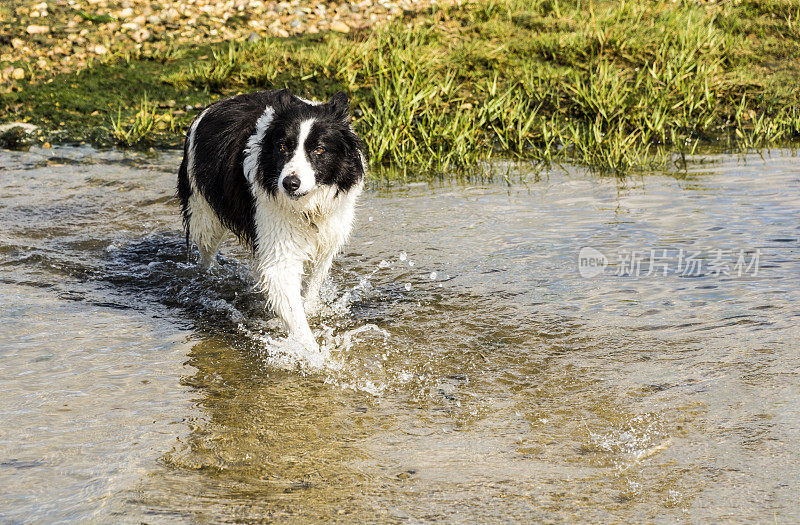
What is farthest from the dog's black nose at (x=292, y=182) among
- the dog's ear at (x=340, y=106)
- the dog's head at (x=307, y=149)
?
the dog's ear at (x=340, y=106)

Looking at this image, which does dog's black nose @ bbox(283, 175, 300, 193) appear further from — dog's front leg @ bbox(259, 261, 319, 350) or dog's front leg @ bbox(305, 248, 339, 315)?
dog's front leg @ bbox(305, 248, 339, 315)

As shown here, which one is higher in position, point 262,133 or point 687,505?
point 262,133

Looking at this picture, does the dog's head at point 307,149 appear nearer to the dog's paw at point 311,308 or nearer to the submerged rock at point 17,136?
the dog's paw at point 311,308

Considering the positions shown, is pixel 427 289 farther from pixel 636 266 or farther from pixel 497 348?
pixel 636 266

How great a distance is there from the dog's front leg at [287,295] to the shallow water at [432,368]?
0.13 meters

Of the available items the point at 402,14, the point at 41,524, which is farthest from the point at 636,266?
the point at 402,14

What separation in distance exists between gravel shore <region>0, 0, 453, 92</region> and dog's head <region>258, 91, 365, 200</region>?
5.74 m

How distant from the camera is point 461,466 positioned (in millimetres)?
2875

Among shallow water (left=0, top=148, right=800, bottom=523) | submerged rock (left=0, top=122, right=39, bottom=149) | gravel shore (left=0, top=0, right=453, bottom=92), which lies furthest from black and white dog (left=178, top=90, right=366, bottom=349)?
gravel shore (left=0, top=0, right=453, bottom=92)

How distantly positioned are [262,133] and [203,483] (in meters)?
1.96

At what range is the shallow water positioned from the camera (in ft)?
8.82

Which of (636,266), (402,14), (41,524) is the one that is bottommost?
(41,524)

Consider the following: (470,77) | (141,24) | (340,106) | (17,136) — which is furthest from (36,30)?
(340,106)

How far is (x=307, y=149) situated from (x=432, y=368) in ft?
4.02
